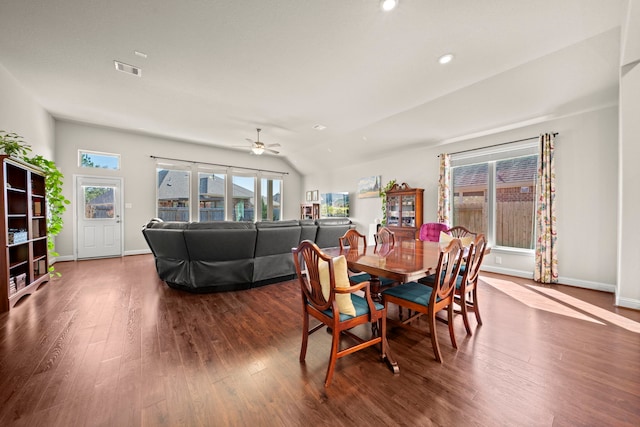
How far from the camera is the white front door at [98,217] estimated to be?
562 centimetres

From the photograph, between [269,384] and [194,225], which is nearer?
[269,384]

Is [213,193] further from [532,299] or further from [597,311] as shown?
[597,311]

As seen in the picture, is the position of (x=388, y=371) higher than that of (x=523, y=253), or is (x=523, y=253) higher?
(x=523, y=253)

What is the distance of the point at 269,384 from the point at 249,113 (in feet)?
14.9

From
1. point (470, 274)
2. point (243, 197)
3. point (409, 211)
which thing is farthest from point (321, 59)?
point (243, 197)

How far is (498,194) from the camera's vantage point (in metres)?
4.60

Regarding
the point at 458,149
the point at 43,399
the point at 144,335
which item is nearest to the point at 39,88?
the point at 144,335

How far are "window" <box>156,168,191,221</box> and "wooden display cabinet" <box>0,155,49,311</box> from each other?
2.91m

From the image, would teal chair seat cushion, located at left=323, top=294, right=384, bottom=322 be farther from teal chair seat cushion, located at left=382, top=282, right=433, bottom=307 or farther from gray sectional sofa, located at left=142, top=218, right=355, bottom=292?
gray sectional sofa, located at left=142, top=218, right=355, bottom=292

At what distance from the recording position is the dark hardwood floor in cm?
139

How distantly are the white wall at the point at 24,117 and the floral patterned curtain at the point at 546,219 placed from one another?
810cm

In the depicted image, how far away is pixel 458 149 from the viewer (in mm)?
5031

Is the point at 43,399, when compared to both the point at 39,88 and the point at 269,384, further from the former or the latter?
the point at 39,88

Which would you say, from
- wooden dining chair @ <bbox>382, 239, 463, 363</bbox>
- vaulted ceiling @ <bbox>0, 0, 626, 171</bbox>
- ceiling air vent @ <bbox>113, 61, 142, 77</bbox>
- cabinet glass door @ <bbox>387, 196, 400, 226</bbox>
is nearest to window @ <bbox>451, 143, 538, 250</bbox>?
vaulted ceiling @ <bbox>0, 0, 626, 171</bbox>
